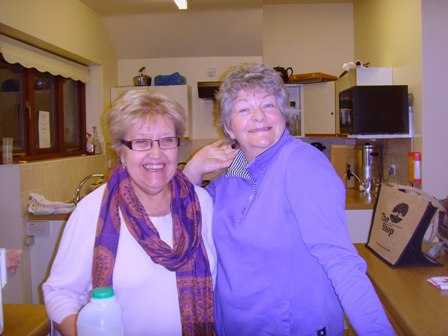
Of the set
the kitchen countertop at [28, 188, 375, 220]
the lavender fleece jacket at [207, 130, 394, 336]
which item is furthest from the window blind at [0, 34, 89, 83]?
the lavender fleece jacket at [207, 130, 394, 336]

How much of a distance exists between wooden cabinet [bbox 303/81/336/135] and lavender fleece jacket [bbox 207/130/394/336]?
11.3 feet

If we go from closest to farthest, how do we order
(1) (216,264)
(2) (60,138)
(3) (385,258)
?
(1) (216,264), (3) (385,258), (2) (60,138)

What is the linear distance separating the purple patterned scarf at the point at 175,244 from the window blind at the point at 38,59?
2202 mm

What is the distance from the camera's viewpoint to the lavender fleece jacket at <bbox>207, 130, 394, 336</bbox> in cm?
110

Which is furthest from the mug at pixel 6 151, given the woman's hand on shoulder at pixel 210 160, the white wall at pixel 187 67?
the white wall at pixel 187 67

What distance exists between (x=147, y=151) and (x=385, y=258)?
47.0 inches

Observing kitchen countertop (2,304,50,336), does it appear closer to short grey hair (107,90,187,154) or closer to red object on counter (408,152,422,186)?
short grey hair (107,90,187,154)

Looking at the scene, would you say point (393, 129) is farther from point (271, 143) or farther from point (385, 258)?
point (271, 143)

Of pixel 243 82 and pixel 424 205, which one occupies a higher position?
pixel 243 82

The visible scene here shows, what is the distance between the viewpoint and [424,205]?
1723 mm

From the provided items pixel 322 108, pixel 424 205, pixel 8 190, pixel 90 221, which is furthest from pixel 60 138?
pixel 424 205

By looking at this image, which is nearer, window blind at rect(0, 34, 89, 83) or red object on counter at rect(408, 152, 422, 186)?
red object on counter at rect(408, 152, 422, 186)

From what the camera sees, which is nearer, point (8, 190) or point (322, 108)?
point (8, 190)

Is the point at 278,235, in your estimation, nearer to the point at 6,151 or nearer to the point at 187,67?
the point at 6,151
